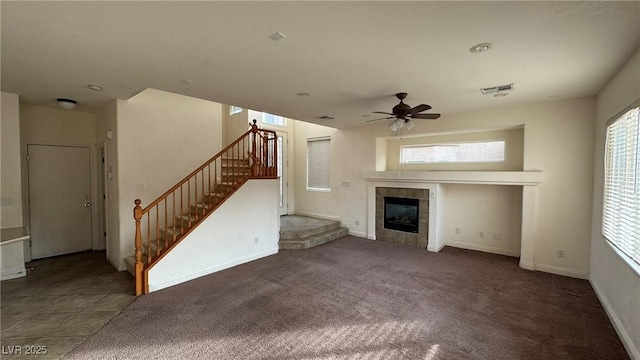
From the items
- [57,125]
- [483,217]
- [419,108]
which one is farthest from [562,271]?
[57,125]

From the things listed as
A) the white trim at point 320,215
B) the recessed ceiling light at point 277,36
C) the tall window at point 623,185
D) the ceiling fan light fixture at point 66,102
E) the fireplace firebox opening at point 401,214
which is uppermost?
the recessed ceiling light at point 277,36

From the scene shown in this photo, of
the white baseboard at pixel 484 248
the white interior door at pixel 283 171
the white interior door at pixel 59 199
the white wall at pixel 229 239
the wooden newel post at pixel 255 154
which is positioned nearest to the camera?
the white wall at pixel 229 239

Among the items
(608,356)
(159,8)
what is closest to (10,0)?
(159,8)

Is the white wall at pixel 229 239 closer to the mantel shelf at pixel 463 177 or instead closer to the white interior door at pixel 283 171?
the white interior door at pixel 283 171

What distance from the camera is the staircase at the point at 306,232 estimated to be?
5.54 meters

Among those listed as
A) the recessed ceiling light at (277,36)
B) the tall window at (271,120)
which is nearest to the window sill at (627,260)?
the recessed ceiling light at (277,36)

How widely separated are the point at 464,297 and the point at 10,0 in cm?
499

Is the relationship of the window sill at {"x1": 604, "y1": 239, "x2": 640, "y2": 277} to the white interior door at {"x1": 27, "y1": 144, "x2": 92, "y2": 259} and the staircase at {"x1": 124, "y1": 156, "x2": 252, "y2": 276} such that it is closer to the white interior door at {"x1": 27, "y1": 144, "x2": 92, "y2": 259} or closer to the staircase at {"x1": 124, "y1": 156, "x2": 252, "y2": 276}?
the staircase at {"x1": 124, "y1": 156, "x2": 252, "y2": 276}

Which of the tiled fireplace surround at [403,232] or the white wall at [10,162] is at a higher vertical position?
the white wall at [10,162]

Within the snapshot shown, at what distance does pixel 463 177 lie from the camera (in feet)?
16.4

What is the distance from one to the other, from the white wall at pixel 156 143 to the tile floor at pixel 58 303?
0.57 meters

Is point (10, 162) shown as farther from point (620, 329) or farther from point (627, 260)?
point (620, 329)

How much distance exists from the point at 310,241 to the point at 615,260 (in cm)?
439

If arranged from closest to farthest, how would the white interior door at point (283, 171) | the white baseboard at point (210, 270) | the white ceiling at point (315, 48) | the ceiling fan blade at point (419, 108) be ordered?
the white ceiling at point (315, 48) → the ceiling fan blade at point (419, 108) → the white baseboard at point (210, 270) → the white interior door at point (283, 171)
